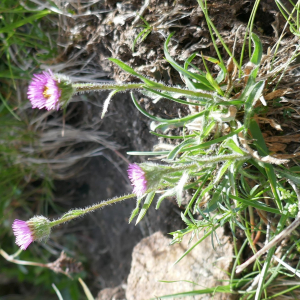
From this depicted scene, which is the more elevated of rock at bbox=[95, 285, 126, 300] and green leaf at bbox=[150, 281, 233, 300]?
green leaf at bbox=[150, 281, 233, 300]

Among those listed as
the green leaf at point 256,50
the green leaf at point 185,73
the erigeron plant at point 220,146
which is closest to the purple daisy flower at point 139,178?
the erigeron plant at point 220,146

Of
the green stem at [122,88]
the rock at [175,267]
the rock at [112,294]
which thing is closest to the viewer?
the green stem at [122,88]

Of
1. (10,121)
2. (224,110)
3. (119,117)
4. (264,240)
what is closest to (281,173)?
(224,110)

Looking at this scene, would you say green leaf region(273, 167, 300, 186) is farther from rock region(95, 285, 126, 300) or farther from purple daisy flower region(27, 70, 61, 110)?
rock region(95, 285, 126, 300)

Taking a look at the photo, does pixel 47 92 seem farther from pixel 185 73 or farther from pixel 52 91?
pixel 185 73

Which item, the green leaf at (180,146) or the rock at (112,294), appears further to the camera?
the rock at (112,294)

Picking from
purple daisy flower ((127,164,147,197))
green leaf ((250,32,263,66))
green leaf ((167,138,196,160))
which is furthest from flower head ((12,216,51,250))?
green leaf ((250,32,263,66))

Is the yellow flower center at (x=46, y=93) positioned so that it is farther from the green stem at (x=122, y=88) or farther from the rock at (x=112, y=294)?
the rock at (x=112, y=294)
